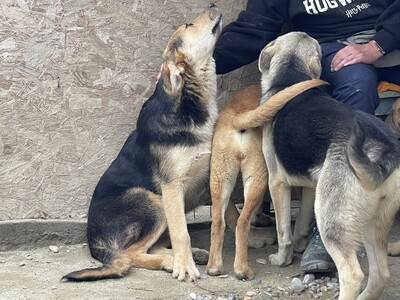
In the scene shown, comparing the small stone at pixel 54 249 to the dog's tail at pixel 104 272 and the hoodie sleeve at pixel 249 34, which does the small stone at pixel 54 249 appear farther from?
the hoodie sleeve at pixel 249 34

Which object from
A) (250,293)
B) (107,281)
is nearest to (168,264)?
(107,281)

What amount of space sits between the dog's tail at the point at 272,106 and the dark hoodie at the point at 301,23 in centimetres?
76

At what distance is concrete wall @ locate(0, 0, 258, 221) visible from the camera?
6.37 m

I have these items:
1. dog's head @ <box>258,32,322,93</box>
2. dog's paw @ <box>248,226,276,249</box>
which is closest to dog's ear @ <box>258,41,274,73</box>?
dog's head @ <box>258,32,322,93</box>

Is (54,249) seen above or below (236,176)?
below

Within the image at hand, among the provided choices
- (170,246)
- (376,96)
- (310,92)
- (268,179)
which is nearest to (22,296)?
(170,246)

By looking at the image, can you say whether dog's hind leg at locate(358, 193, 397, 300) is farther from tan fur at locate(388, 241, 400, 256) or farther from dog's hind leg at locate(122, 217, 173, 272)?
dog's hind leg at locate(122, 217, 173, 272)

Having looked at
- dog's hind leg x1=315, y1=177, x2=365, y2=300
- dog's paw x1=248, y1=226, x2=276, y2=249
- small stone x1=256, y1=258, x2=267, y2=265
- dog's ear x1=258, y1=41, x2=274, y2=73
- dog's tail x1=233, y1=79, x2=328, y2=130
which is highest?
dog's ear x1=258, y1=41, x2=274, y2=73

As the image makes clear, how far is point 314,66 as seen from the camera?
6.12 m

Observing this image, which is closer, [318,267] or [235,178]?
[318,267]

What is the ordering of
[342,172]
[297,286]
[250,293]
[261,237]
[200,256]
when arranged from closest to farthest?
[342,172] → [250,293] → [297,286] → [200,256] → [261,237]

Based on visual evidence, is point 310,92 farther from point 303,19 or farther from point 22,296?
point 22,296

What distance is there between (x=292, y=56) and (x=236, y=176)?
2.88 feet

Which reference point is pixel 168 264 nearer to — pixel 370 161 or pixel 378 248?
pixel 378 248
